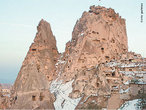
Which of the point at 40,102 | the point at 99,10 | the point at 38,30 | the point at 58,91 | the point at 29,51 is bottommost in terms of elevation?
the point at 58,91

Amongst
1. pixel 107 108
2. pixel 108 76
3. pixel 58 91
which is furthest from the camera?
pixel 58 91

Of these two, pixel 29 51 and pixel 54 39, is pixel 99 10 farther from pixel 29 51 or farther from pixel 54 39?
pixel 29 51

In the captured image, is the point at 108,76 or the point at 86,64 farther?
the point at 86,64

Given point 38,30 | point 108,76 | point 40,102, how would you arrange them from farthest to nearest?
point 38,30 → point 108,76 → point 40,102

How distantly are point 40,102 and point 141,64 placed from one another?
19781 millimetres

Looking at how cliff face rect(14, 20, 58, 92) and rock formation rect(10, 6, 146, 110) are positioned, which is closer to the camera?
rock formation rect(10, 6, 146, 110)

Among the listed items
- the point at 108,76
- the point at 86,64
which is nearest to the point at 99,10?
the point at 86,64

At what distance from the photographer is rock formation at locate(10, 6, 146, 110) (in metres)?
17.9

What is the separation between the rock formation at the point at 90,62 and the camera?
704 inches

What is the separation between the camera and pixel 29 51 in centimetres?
3994

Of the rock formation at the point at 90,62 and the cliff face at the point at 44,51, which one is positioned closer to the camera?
the rock formation at the point at 90,62

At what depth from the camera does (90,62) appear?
34781 millimetres

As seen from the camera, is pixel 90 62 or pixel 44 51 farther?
pixel 44 51

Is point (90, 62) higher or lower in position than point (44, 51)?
lower
